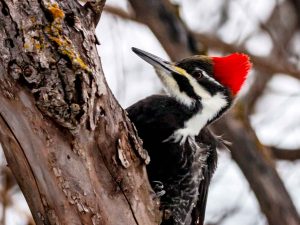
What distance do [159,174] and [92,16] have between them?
123 cm

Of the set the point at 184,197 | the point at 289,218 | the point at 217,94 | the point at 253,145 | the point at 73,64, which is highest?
the point at 73,64

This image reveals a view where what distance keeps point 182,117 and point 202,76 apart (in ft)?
0.93

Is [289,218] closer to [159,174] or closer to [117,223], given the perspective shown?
[159,174]

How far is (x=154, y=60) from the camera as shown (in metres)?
3.60

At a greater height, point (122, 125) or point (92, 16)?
point (92, 16)

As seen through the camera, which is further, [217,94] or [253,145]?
[253,145]

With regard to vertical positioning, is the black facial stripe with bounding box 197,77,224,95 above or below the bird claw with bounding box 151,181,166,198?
above

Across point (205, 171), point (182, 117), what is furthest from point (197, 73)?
point (205, 171)

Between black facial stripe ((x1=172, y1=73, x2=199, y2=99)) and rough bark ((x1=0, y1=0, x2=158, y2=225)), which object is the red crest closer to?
black facial stripe ((x1=172, y1=73, x2=199, y2=99))

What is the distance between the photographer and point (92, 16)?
2646 mm

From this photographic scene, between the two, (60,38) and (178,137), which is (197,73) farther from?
(60,38)

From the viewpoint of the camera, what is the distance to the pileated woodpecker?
3.57m

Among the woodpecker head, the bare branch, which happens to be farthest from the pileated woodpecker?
the bare branch

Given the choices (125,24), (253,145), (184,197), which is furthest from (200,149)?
(125,24)
